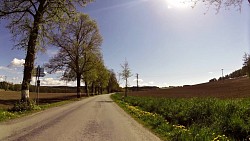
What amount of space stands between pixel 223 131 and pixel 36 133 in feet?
21.4

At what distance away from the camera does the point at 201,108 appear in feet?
49.0

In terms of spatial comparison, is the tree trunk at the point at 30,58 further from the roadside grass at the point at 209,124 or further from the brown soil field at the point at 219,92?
the brown soil field at the point at 219,92

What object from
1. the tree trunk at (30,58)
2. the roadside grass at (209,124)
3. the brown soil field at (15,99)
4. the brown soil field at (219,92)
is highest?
the tree trunk at (30,58)

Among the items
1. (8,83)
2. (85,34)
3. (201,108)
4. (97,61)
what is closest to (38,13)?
(201,108)

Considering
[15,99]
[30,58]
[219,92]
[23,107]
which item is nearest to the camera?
[23,107]

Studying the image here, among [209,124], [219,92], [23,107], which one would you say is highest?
[219,92]

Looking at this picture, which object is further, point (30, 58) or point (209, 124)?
point (30, 58)

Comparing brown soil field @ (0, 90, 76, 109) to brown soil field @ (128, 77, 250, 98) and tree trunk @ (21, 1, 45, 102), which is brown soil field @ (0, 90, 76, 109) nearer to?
tree trunk @ (21, 1, 45, 102)

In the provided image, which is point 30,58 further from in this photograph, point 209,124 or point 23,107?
point 209,124

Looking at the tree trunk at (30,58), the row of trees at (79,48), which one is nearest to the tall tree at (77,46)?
the row of trees at (79,48)

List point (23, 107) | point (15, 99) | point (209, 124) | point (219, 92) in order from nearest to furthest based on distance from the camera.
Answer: point (209, 124) < point (23, 107) < point (15, 99) < point (219, 92)

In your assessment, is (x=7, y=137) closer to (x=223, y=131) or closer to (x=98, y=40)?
(x=223, y=131)

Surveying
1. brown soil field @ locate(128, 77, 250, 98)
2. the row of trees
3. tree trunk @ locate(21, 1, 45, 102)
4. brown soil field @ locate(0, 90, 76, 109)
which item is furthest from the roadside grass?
the row of trees

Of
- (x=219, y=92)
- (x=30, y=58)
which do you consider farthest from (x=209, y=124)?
(x=219, y=92)
